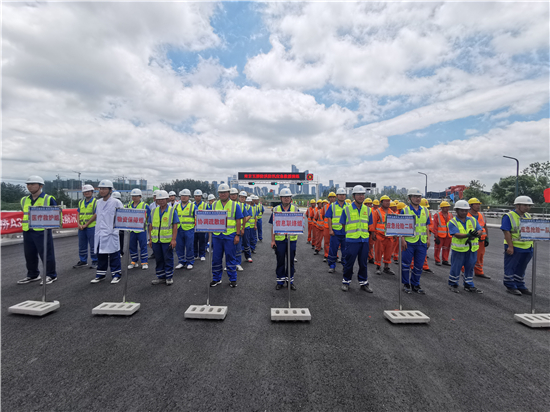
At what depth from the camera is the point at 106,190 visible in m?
5.50

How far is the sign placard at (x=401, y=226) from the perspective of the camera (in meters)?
4.21

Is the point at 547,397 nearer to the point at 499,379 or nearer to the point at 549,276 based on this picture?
the point at 499,379

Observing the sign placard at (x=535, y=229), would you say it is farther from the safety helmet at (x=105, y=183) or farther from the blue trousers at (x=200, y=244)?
the safety helmet at (x=105, y=183)

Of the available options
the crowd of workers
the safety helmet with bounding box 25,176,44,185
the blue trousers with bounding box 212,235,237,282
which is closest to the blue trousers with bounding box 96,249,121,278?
the crowd of workers

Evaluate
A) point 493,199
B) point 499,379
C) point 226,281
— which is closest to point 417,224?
point 499,379

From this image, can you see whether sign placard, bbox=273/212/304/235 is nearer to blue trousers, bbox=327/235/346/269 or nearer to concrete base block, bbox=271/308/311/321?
concrete base block, bbox=271/308/311/321

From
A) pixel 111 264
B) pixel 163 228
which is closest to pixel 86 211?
pixel 111 264

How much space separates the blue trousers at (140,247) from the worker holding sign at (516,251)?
349 inches

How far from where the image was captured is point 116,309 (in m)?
3.86

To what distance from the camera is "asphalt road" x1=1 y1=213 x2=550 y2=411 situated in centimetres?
225

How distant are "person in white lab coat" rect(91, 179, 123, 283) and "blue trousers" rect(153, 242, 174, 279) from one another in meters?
0.94

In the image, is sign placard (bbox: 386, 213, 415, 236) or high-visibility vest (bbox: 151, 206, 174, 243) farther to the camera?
high-visibility vest (bbox: 151, 206, 174, 243)

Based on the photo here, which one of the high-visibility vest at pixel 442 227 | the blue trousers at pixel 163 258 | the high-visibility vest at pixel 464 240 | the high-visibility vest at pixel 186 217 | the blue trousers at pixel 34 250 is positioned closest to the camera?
the high-visibility vest at pixel 464 240

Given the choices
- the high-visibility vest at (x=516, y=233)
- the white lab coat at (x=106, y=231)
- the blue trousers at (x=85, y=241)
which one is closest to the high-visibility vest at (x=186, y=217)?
the white lab coat at (x=106, y=231)
